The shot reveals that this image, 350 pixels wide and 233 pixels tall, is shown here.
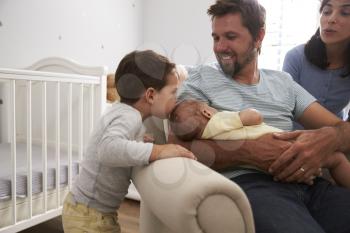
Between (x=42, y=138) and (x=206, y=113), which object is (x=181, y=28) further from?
(x=206, y=113)

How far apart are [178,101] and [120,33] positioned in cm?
190

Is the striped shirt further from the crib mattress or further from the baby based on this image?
the crib mattress

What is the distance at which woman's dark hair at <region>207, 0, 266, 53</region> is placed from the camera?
1063 mm

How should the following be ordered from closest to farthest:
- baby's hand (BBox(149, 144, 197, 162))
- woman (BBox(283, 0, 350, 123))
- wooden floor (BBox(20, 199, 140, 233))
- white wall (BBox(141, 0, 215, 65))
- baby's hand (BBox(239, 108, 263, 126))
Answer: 1. baby's hand (BBox(149, 144, 197, 162))
2. baby's hand (BBox(239, 108, 263, 126))
3. woman (BBox(283, 0, 350, 123))
4. wooden floor (BBox(20, 199, 140, 233))
5. white wall (BBox(141, 0, 215, 65))

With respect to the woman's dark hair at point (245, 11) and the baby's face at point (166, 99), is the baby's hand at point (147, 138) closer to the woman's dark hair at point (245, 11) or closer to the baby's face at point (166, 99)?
the baby's face at point (166, 99)

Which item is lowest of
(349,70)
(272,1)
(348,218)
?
(348,218)

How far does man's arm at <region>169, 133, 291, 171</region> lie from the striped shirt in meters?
0.14

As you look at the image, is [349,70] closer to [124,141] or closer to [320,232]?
[320,232]

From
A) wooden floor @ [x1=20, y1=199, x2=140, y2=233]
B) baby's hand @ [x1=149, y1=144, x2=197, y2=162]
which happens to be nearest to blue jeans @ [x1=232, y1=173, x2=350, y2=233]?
baby's hand @ [x1=149, y1=144, x2=197, y2=162]

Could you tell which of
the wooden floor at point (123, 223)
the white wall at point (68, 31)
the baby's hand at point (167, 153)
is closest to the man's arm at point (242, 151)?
the baby's hand at point (167, 153)

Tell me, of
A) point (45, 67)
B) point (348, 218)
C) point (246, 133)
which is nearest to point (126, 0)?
point (45, 67)

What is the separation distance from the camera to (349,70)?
Answer: 1.32 m

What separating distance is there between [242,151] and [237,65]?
0.32 m

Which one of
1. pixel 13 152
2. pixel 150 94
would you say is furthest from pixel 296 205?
pixel 13 152
